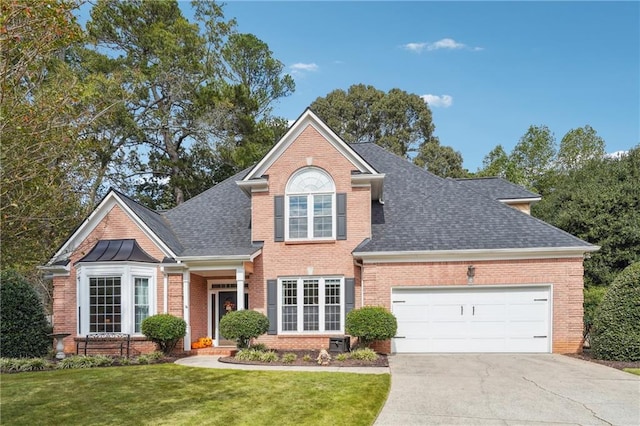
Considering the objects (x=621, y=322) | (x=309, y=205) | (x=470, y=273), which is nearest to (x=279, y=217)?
(x=309, y=205)

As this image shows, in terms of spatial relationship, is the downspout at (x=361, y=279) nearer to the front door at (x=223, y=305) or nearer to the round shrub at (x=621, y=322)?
the front door at (x=223, y=305)

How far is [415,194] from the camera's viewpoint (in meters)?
17.9

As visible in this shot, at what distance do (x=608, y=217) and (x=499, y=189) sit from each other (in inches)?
205

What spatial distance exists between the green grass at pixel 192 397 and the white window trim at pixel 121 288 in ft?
11.0

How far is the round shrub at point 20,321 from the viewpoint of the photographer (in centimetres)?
1449

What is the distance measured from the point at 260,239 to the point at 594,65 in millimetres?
14946

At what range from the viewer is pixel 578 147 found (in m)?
39.6

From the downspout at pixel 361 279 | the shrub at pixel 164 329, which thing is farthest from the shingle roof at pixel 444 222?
the shrub at pixel 164 329

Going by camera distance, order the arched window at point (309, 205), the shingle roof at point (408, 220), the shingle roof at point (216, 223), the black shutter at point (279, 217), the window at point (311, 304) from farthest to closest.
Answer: the shingle roof at point (216, 223)
the black shutter at point (279, 217)
the arched window at point (309, 205)
the window at point (311, 304)
the shingle roof at point (408, 220)

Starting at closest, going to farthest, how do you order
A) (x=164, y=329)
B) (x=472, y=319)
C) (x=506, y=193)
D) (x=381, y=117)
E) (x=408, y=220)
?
(x=164, y=329)
(x=472, y=319)
(x=408, y=220)
(x=506, y=193)
(x=381, y=117)

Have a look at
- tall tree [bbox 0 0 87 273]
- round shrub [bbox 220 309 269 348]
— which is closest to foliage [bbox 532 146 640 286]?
round shrub [bbox 220 309 269 348]

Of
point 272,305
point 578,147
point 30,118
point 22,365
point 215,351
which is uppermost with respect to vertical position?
point 578,147

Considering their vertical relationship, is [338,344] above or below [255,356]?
above

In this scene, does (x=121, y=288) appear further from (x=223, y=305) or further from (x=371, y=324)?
(x=371, y=324)
